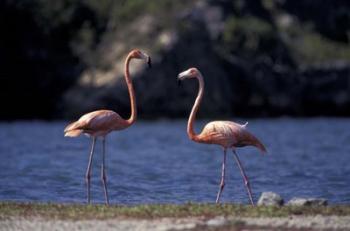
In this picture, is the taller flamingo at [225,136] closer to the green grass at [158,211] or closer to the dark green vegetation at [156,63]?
the green grass at [158,211]

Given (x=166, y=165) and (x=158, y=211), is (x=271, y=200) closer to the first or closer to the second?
(x=158, y=211)

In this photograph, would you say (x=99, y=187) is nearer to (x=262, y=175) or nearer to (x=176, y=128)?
(x=262, y=175)

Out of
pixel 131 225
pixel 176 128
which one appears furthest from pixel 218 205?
pixel 176 128

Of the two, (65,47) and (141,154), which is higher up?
(65,47)

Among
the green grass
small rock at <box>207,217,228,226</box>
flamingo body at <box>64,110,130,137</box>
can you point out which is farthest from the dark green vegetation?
small rock at <box>207,217,228,226</box>

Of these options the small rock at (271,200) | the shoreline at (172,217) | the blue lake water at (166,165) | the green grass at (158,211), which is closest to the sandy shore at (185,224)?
the shoreline at (172,217)

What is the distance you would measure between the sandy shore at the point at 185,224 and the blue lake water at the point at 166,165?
15.4 feet

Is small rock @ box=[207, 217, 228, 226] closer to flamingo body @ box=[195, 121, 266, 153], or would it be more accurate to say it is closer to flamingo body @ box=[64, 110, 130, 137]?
flamingo body @ box=[195, 121, 266, 153]

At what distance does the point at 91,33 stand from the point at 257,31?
11.7m

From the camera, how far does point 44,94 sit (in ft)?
175

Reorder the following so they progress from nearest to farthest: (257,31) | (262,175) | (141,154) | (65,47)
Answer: (262,175), (141,154), (65,47), (257,31)

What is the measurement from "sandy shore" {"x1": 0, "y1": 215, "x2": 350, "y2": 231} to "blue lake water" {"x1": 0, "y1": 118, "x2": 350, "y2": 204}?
15.4ft

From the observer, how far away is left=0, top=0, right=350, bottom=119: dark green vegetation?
5206 centimetres

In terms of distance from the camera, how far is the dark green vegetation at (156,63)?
2050 inches
